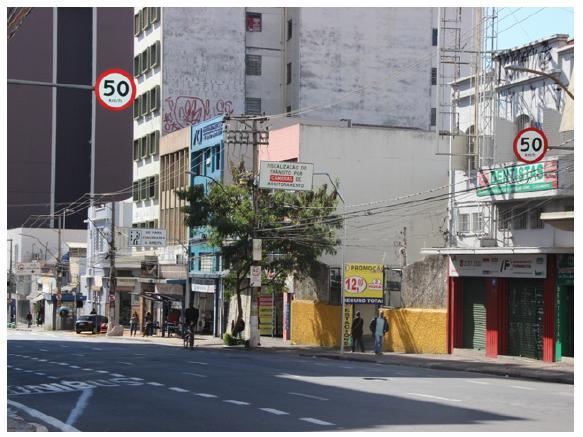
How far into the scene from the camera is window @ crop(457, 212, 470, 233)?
41875 millimetres

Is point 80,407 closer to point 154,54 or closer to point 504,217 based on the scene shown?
point 504,217

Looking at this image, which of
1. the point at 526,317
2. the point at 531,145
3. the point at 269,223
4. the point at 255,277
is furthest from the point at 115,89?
the point at 269,223

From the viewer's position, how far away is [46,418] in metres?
18.5

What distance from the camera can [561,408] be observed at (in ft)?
66.3

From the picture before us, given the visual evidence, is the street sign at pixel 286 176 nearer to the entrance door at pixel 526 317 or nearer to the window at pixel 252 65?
the entrance door at pixel 526 317

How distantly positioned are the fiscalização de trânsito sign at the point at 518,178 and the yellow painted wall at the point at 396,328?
5793 mm

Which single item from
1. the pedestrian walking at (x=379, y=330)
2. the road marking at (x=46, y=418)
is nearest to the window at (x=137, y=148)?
the pedestrian walking at (x=379, y=330)

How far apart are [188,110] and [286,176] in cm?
2871

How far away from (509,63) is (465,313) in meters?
9.77

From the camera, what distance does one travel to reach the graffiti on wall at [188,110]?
237 feet

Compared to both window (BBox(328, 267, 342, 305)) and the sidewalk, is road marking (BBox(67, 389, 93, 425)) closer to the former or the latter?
the sidewalk

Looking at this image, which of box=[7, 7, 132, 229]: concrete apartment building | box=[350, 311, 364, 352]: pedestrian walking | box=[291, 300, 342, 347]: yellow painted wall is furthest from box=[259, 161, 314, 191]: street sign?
box=[7, 7, 132, 229]: concrete apartment building

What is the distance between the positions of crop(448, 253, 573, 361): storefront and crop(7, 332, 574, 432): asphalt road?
18.7 feet

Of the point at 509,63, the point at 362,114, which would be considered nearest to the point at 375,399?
the point at 509,63
